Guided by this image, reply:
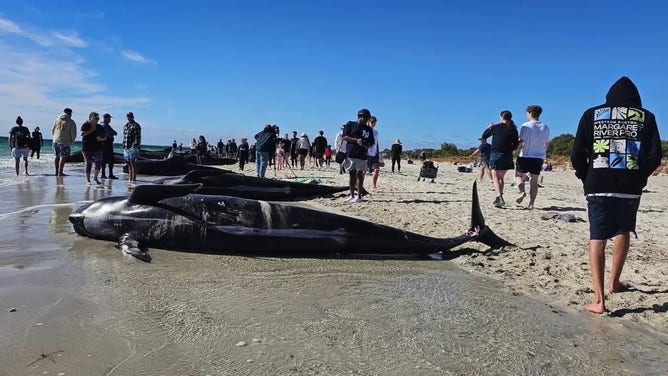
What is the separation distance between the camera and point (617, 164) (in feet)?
12.4

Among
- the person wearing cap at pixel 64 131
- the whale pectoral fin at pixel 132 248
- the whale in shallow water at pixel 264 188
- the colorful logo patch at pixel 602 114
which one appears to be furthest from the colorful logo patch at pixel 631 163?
the person wearing cap at pixel 64 131

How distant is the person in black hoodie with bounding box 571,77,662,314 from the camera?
3.76 meters

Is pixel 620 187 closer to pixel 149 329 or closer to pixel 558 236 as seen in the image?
pixel 558 236

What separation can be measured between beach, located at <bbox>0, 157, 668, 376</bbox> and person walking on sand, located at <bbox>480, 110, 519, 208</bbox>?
9.18ft

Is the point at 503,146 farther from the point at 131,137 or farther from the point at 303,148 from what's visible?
the point at 303,148

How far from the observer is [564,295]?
4297 mm

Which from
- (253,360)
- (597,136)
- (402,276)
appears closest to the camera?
(253,360)

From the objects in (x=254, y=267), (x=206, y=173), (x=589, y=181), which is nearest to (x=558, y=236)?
(x=589, y=181)

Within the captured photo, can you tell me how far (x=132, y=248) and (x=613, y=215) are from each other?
4.59 metres

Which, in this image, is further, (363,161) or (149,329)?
(363,161)

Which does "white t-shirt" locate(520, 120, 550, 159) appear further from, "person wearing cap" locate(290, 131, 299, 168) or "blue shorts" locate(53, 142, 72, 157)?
"person wearing cap" locate(290, 131, 299, 168)

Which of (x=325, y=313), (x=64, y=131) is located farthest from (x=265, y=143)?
(x=325, y=313)

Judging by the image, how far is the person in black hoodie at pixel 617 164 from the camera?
376 cm

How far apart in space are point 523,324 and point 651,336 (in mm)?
808
